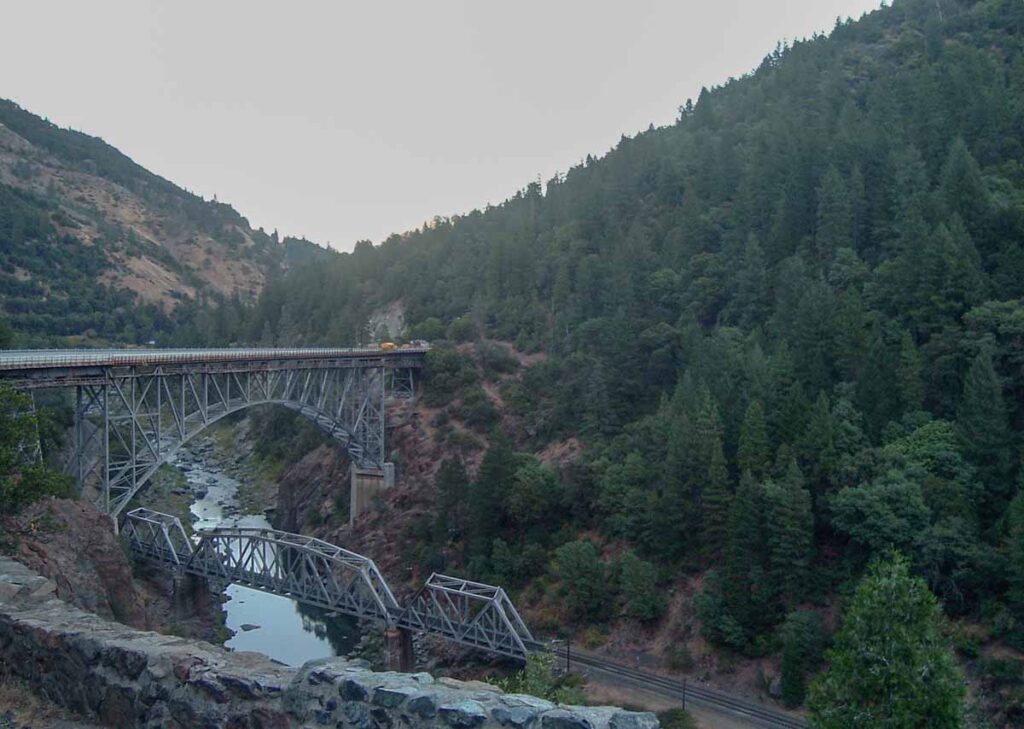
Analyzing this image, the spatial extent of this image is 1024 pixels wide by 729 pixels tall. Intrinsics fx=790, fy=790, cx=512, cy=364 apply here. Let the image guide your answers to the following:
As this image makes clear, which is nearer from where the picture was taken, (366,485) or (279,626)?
(279,626)

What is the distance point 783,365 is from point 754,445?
472 centimetres

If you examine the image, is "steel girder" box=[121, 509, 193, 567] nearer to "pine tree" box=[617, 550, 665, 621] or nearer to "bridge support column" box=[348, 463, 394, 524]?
"bridge support column" box=[348, 463, 394, 524]

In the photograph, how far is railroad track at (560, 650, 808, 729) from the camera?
82.0 feet

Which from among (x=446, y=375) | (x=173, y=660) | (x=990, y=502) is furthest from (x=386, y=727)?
(x=446, y=375)

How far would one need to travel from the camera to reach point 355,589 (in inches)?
1361

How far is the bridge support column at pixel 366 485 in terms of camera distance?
48.6 m

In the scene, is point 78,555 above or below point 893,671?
above

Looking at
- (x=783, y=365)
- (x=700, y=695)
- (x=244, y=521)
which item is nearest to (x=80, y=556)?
(x=700, y=695)

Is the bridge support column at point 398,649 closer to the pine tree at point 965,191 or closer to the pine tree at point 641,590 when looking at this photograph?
the pine tree at point 641,590

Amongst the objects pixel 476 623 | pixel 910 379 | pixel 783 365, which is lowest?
pixel 476 623

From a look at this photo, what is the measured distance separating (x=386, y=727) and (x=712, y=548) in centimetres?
2768

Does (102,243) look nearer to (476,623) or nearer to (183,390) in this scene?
(183,390)

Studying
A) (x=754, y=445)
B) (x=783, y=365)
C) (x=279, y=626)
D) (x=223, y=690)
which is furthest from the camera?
(x=279, y=626)

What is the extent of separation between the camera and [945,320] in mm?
32125
